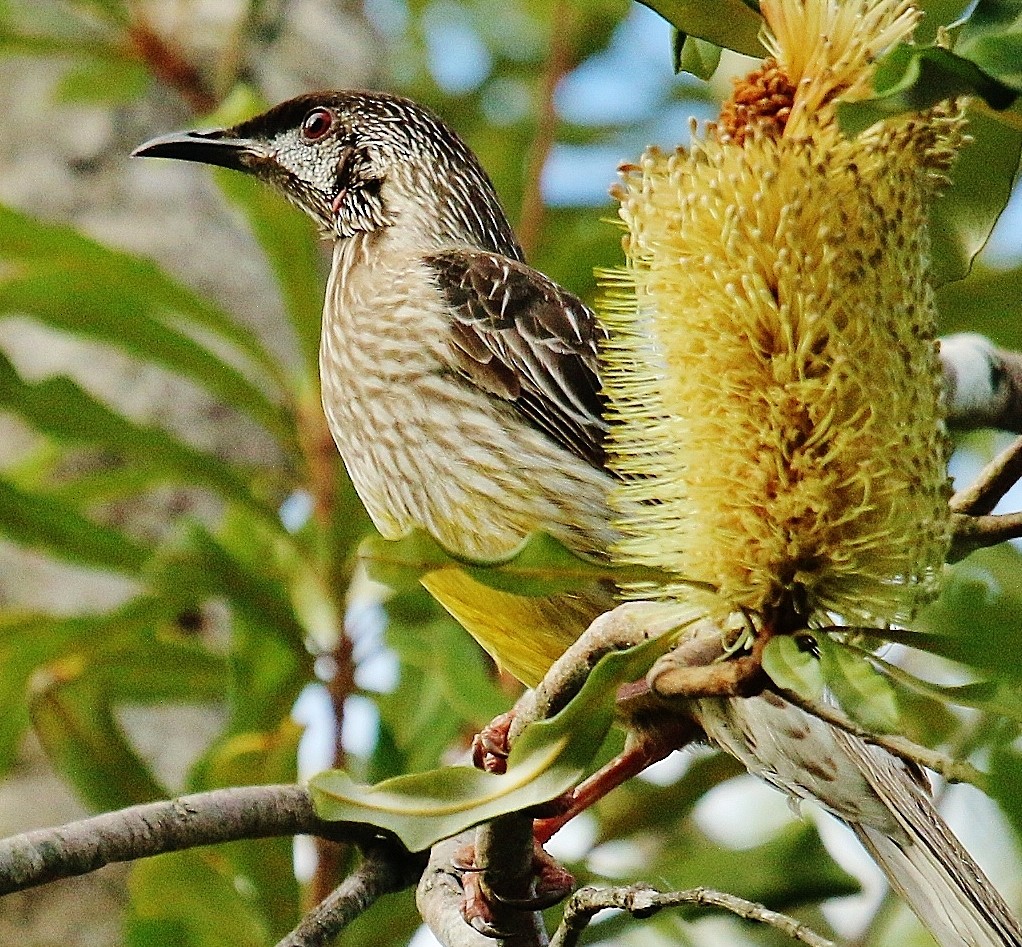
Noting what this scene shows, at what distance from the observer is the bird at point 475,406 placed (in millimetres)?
2109

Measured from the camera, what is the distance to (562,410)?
293 centimetres

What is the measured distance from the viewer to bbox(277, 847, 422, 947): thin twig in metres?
2.03

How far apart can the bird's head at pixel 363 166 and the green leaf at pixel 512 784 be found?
2.30 metres

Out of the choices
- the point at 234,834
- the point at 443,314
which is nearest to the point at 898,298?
the point at 234,834

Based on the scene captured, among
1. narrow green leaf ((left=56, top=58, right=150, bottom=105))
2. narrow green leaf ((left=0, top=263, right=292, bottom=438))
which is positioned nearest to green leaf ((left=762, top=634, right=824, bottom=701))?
narrow green leaf ((left=0, top=263, right=292, bottom=438))

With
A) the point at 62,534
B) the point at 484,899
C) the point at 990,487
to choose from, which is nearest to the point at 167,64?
the point at 62,534

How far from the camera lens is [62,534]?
11.5 feet

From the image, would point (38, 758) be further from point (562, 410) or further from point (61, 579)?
point (562, 410)

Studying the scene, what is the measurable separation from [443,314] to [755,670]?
181 cm

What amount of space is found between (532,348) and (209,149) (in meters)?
1.11

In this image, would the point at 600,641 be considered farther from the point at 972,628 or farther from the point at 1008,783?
the point at 1008,783

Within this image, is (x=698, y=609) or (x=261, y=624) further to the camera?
(x=261, y=624)

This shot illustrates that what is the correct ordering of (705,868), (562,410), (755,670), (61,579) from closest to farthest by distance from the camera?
1. (755,670)
2. (562,410)
3. (705,868)
4. (61,579)

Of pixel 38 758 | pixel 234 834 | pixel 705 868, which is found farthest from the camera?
pixel 38 758
